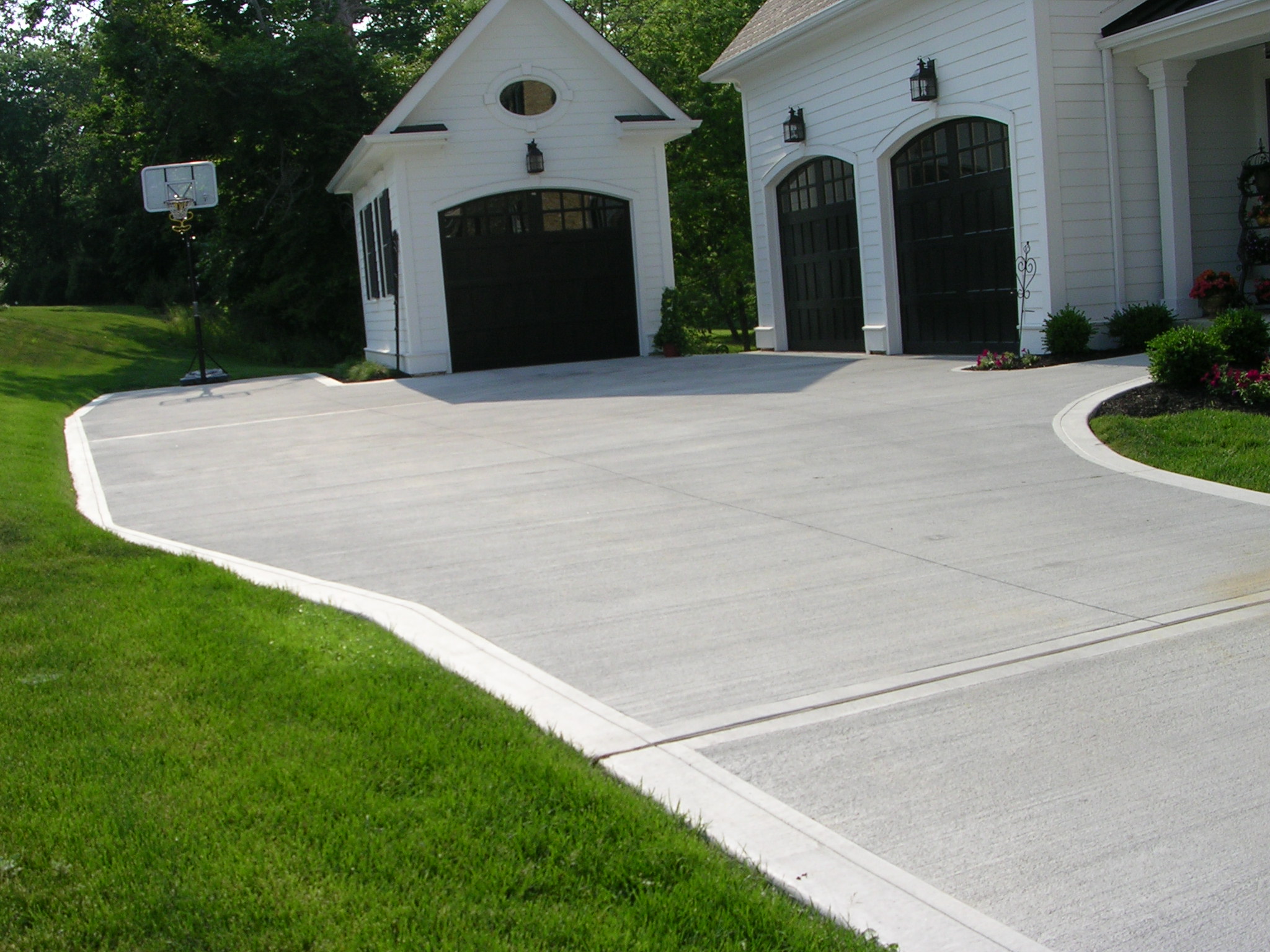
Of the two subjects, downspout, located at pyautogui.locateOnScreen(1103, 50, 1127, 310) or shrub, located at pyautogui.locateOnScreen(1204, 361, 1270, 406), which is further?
downspout, located at pyautogui.locateOnScreen(1103, 50, 1127, 310)

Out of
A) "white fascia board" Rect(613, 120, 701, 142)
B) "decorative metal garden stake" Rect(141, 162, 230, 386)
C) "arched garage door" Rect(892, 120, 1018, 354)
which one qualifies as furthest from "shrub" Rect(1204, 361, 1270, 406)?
"decorative metal garden stake" Rect(141, 162, 230, 386)

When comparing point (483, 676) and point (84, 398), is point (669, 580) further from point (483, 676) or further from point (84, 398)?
point (84, 398)

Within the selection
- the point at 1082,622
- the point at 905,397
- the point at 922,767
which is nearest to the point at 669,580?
the point at 1082,622

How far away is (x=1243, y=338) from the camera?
10234mm

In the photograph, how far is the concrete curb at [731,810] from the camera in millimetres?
2859

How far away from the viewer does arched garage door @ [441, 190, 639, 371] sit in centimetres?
2012

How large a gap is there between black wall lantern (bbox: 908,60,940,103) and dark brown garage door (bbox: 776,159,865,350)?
2.34 m

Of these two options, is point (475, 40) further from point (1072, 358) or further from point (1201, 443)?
point (1201, 443)

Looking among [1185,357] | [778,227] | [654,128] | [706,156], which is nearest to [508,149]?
[654,128]

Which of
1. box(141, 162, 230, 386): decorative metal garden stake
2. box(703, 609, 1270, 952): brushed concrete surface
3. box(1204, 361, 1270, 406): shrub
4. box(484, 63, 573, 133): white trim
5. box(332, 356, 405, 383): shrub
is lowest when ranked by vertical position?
box(703, 609, 1270, 952): brushed concrete surface

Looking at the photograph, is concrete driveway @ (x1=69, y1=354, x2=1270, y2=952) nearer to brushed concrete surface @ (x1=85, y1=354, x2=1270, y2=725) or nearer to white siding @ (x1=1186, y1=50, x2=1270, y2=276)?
brushed concrete surface @ (x1=85, y1=354, x2=1270, y2=725)

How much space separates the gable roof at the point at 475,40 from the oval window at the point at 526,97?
0.97 m

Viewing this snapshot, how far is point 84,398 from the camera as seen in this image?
17672 mm

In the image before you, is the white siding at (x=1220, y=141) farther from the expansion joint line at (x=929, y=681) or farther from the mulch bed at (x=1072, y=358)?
the expansion joint line at (x=929, y=681)
